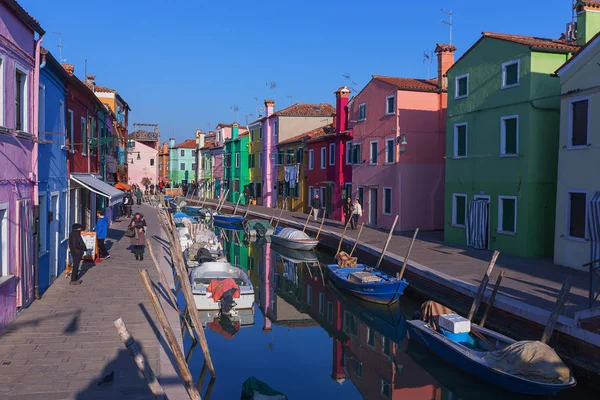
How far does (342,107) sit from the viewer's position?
36.1 meters

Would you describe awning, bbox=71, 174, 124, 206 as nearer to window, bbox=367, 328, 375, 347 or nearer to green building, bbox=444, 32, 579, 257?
window, bbox=367, 328, 375, 347

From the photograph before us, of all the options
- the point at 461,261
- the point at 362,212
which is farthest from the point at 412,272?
the point at 362,212

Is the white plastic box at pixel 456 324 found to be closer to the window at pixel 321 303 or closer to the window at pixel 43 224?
the window at pixel 321 303

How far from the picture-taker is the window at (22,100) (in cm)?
1168

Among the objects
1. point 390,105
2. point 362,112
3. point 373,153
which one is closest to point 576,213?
point 390,105

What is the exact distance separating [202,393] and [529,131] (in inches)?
574

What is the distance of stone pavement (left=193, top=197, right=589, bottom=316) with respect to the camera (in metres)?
13.8

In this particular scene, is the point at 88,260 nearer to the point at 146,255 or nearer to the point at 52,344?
the point at 146,255

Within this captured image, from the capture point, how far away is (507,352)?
10.6 meters

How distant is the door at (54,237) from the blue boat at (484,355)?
953 cm

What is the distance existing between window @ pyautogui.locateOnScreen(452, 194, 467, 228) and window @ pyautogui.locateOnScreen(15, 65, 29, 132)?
55.4ft

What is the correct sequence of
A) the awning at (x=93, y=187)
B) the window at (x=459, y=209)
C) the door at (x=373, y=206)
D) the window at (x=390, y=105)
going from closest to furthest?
the awning at (x=93, y=187)
the window at (x=459, y=209)
the window at (x=390, y=105)
the door at (x=373, y=206)

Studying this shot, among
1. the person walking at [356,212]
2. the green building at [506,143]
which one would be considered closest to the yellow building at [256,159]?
the person walking at [356,212]

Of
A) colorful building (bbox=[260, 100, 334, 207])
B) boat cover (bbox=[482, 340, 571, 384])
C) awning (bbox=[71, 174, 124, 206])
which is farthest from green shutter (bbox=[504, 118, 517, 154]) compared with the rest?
colorful building (bbox=[260, 100, 334, 207])
